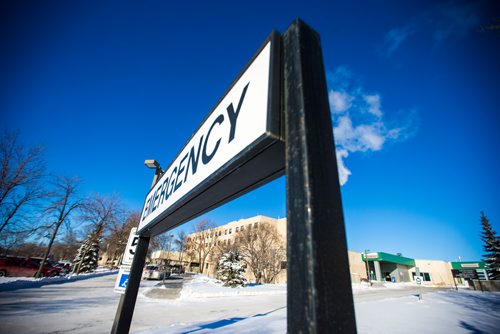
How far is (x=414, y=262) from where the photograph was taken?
55906mm

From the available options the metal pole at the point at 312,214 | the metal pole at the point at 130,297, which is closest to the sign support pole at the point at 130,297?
the metal pole at the point at 130,297

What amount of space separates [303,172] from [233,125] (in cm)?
57

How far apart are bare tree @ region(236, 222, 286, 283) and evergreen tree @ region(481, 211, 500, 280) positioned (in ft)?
101

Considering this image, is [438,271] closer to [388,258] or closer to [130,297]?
[388,258]

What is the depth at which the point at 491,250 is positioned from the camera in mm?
34312

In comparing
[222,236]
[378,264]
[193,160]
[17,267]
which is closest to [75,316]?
[193,160]

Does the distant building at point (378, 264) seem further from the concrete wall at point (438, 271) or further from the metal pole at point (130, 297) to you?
the metal pole at point (130, 297)

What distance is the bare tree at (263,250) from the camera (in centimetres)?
3094

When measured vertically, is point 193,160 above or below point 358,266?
below

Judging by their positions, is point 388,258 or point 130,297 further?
point 388,258

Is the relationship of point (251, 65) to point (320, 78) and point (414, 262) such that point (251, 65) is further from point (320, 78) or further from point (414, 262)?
point (414, 262)

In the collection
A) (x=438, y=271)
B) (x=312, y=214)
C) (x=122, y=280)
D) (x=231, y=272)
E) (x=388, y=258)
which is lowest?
(x=231, y=272)

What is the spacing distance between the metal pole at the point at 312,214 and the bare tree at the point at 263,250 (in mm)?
31398

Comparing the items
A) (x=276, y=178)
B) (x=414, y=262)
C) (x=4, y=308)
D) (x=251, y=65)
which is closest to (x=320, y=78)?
(x=251, y=65)
